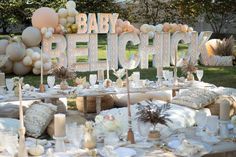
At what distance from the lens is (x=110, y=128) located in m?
3.46

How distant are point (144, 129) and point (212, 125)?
0.57 meters

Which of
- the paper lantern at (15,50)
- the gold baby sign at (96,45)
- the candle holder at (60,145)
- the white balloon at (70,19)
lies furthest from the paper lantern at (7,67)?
the candle holder at (60,145)

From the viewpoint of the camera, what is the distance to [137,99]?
693cm

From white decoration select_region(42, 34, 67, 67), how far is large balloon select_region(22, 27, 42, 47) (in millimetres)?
3164

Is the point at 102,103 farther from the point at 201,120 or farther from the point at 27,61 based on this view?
the point at 27,61

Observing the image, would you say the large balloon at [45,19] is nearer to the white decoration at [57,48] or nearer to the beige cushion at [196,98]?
the white decoration at [57,48]

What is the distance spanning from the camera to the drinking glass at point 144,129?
3.57 metres

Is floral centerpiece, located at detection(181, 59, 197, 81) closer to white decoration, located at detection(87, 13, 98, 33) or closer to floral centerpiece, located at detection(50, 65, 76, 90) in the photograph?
white decoration, located at detection(87, 13, 98, 33)

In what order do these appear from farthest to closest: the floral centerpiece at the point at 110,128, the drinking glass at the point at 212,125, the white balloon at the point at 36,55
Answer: the white balloon at the point at 36,55 → the drinking glass at the point at 212,125 → the floral centerpiece at the point at 110,128

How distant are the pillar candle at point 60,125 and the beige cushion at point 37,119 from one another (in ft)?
5.38

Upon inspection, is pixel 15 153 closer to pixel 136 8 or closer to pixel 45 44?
pixel 45 44

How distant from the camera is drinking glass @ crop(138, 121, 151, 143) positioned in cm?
357

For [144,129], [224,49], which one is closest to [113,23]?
[144,129]

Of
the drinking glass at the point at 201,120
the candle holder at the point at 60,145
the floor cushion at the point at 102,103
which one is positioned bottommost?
the floor cushion at the point at 102,103
